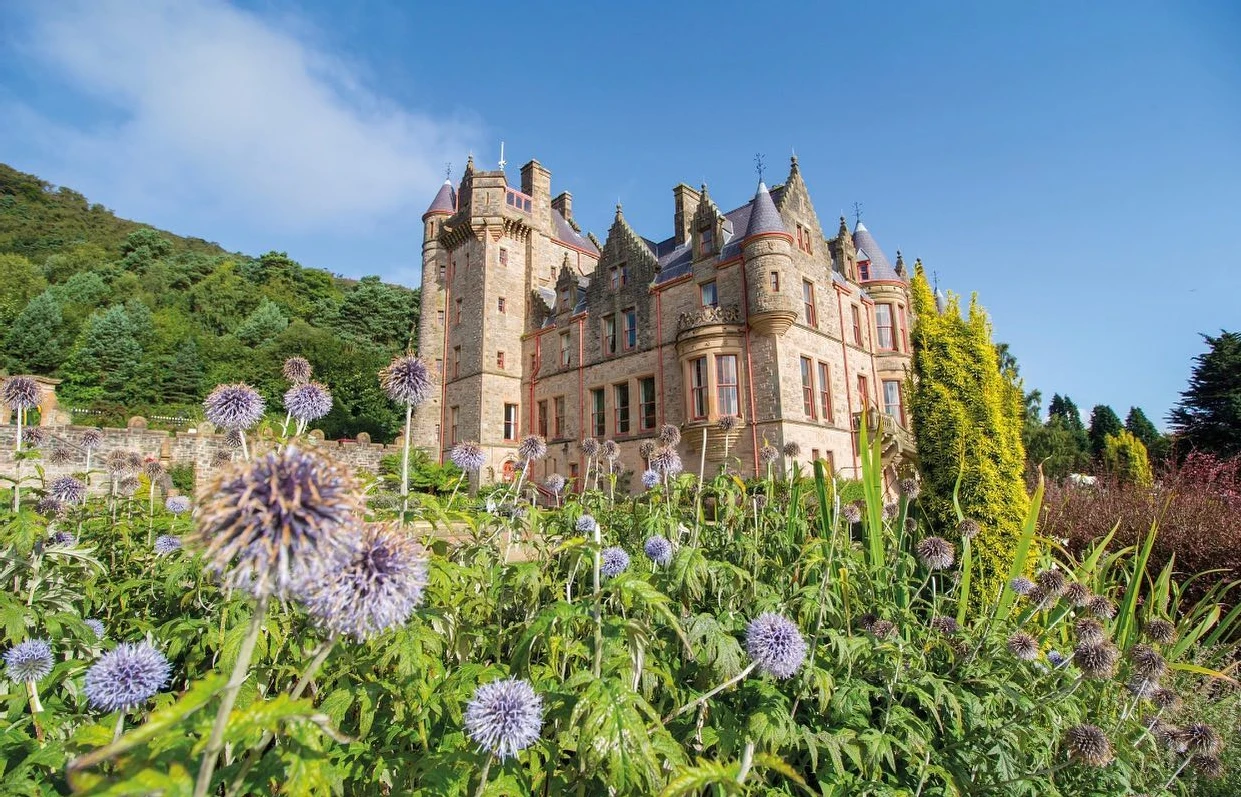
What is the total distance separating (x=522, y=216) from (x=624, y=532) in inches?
982

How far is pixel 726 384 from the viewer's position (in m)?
19.1

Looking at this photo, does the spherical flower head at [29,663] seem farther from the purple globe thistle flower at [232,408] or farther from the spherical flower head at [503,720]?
the spherical flower head at [503,720]

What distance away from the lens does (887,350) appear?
2392 centimetres

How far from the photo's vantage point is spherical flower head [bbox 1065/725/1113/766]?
2.62 meters

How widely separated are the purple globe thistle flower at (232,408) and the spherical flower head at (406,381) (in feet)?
2.04

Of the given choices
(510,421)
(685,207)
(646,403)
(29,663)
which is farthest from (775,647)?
(510,421)

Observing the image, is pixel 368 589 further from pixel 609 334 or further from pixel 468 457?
pixel 609 334

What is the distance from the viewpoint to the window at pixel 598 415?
23188mm

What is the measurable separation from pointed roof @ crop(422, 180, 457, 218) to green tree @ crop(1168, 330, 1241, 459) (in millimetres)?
36575

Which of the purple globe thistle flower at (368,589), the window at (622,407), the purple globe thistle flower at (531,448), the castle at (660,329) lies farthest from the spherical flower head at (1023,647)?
the window at (622,407)

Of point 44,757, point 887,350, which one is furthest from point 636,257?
point 44,757

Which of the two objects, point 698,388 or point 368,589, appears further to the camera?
point 698,388

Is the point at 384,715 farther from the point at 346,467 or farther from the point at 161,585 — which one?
the point at 161,585

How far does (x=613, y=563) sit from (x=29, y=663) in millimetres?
2476
